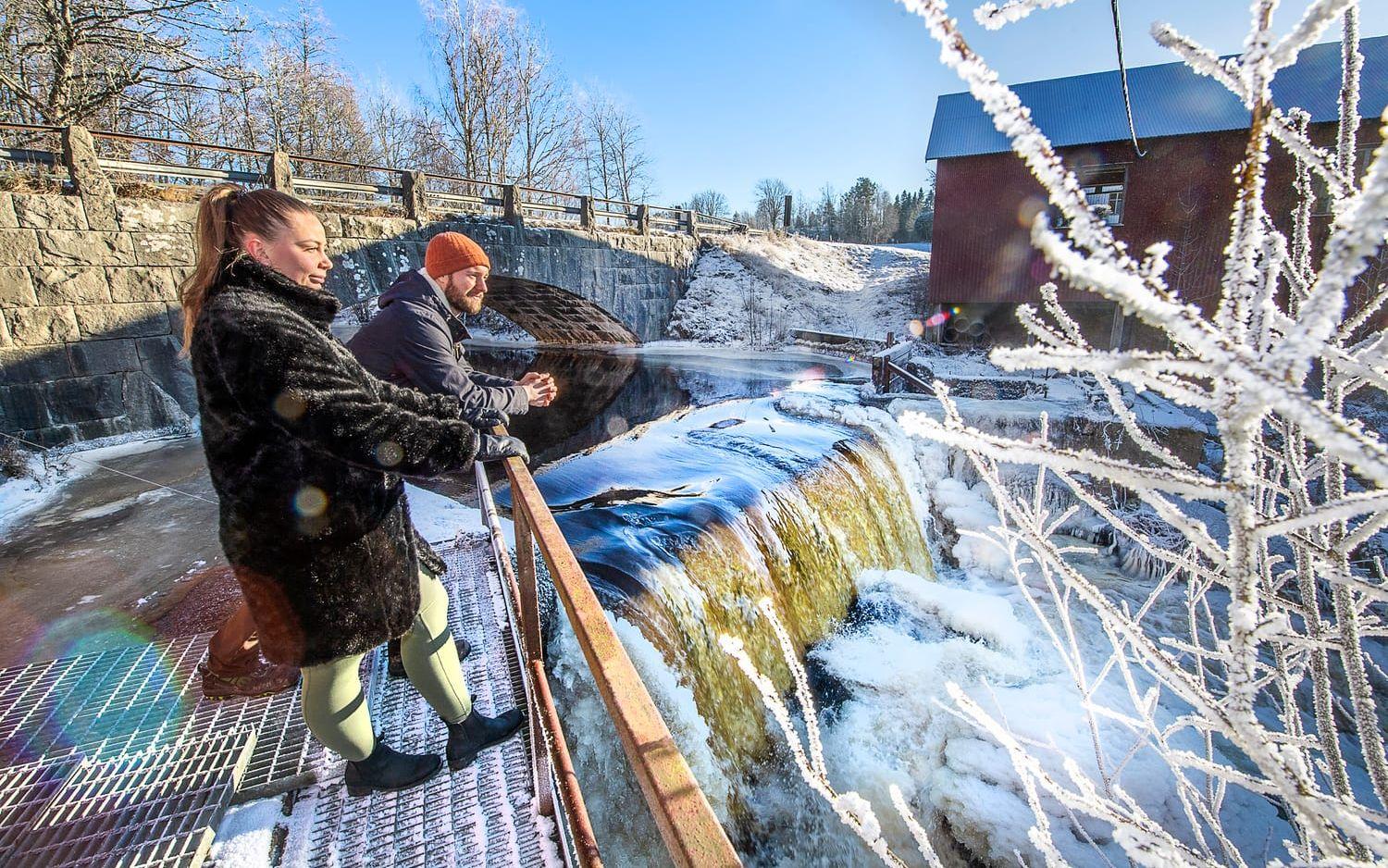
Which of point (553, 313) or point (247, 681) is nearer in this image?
point (247, 681)

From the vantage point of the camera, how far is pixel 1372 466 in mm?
470

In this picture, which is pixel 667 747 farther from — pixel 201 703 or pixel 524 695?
pixel 201 703

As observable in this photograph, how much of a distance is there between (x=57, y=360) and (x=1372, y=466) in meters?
9.15

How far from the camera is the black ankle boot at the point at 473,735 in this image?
2086 millimetres

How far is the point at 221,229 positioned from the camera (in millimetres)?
1450

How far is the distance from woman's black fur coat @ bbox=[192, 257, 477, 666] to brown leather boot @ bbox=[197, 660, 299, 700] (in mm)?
1291

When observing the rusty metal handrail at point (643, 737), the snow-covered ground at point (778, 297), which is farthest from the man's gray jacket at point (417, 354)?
the snow-covered ground at point (778, 297)

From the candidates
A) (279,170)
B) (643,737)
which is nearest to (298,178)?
(279,170)

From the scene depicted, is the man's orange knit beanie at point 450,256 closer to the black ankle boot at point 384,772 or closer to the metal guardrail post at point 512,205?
the black ankle boot at point 384,772

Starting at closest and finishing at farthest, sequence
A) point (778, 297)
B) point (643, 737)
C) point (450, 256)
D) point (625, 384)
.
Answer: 1. point (643, 737)
2. point (450, 256)
3. point (625, 384)
4. point (778, 297)

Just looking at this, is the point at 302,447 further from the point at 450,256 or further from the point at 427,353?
the point at 450,256

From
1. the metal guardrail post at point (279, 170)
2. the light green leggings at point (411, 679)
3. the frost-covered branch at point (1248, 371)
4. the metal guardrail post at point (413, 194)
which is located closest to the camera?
the frost-covered branch at point (1248, 371)

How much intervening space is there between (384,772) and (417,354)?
5.12 feet

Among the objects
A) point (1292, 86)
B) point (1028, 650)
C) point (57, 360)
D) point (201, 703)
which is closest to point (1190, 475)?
point (201, 703)
